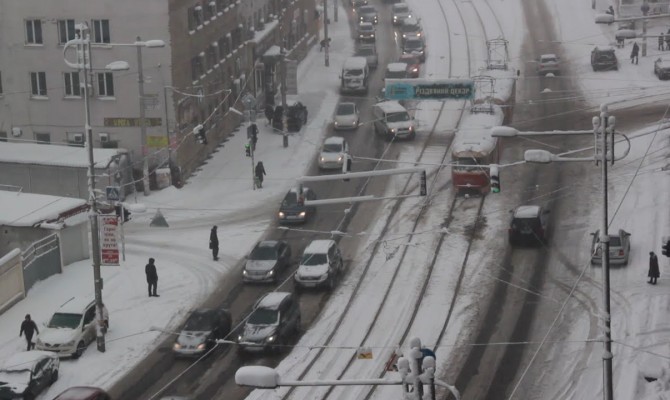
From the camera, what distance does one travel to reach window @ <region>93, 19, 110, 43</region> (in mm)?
65312

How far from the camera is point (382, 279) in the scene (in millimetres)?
50906

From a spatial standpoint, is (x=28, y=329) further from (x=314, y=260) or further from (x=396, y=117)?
(x=396, y=117)

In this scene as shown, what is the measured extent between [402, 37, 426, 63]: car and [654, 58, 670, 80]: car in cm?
1615

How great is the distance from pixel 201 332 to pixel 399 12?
60964 millimetres

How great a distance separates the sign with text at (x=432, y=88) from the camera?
62.1m

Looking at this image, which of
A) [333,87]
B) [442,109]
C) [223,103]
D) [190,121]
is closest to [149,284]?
[190,121]

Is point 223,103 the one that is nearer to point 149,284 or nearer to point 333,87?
point 333,87

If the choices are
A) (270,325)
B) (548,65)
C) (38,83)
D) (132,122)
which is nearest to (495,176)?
(270,325)

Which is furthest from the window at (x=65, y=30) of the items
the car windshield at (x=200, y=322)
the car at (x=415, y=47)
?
the car at (x=415, y=47)

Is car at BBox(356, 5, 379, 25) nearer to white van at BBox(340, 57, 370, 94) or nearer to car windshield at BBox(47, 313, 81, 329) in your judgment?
white van at BBox(340, 57, 370, 94)

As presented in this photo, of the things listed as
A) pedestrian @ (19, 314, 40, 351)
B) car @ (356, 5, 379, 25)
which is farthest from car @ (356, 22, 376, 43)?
pedestrian @ (19, 314, 40, 351)

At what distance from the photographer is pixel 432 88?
6241 centimetres

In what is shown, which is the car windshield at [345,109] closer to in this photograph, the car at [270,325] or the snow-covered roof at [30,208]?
the snow-covered roof at [30,208]

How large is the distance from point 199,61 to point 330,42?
96.1 feet
